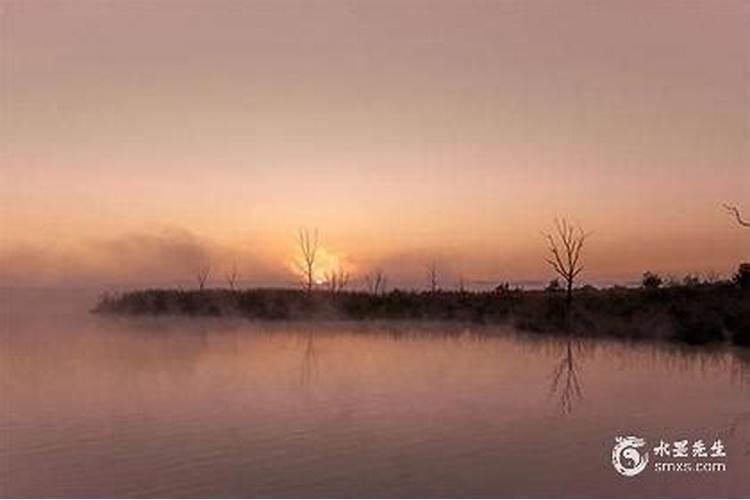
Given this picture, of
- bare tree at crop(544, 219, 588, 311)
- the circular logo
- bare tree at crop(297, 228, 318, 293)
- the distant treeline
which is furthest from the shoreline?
the circular logo

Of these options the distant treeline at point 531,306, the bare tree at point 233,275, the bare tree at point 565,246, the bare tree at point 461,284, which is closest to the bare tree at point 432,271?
the bare tree at point 461,284

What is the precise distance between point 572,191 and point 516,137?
0.29m

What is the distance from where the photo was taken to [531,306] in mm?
3727

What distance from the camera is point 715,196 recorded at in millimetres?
3178

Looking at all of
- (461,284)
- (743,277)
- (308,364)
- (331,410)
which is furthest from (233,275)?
(743,277)

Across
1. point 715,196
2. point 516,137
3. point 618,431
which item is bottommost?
point 618,431

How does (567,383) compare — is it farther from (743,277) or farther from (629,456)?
(743,277)

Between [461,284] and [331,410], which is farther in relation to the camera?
[461,284]

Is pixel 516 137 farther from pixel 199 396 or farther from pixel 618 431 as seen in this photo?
pixel 199 396

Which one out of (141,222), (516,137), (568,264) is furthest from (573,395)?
(141,222)

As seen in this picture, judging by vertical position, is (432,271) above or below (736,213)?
below

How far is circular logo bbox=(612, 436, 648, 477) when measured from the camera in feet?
9.14

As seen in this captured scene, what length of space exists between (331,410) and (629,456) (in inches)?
39.8

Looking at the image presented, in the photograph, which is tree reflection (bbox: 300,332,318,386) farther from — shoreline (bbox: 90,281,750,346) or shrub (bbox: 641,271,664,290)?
shrub (bbox: 641,271,664,290)
